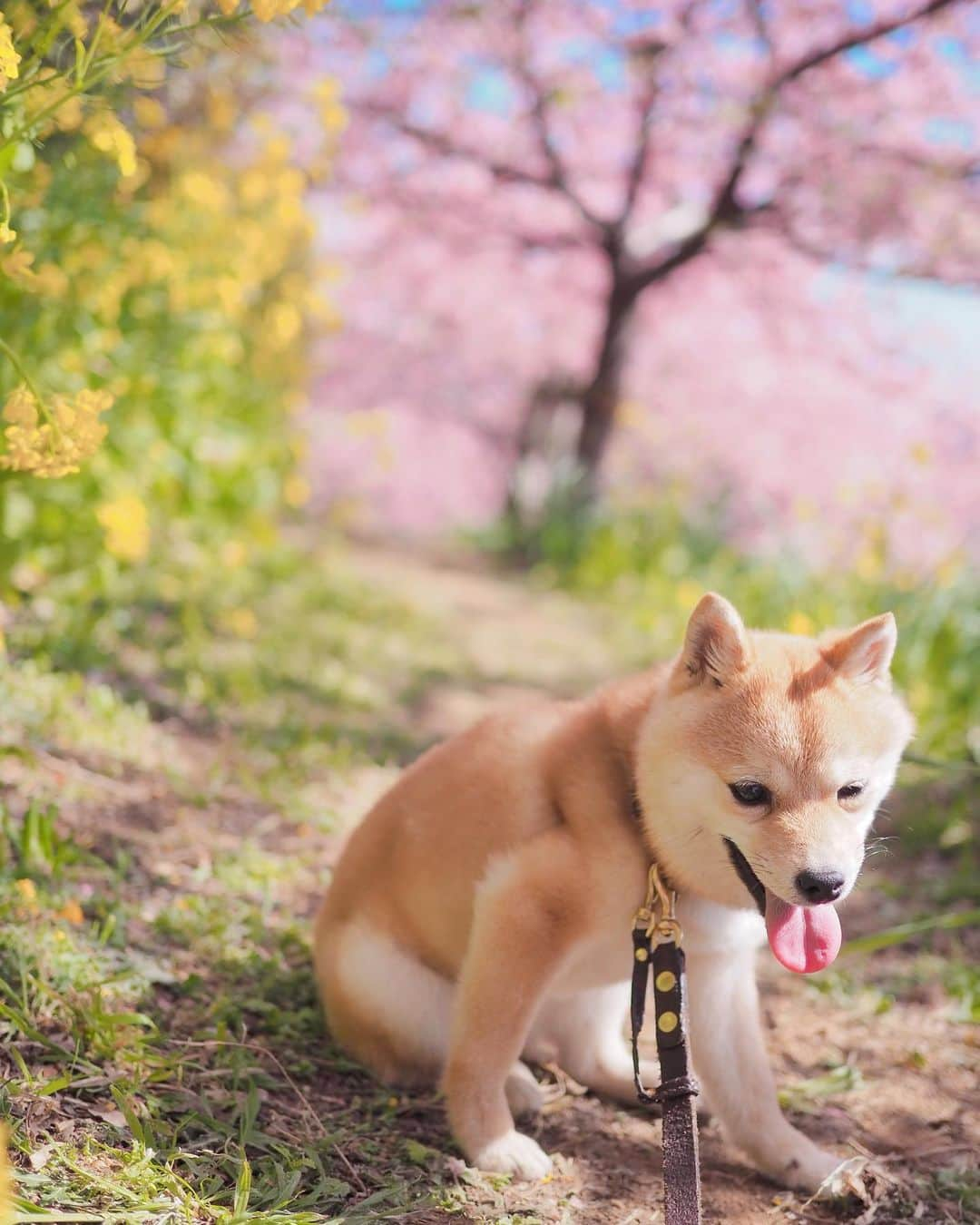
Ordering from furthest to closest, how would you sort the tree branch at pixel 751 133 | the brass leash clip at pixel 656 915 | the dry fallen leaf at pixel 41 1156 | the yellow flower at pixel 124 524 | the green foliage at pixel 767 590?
the tree branch at pixel 751 133, the green foliage at pixel 767 590, the yellow flower at pixel 124 524, the brass leash clip at pixel 656 915, the dry fallen leaf at pixel 41 1156

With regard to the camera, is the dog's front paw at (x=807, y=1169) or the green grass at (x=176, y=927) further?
the dog's front paw at (x=807, y=1169)

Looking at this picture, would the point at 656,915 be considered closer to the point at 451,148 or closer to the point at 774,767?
the point at 774,767

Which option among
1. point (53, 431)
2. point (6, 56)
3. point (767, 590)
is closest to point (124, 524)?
point (53, 431)

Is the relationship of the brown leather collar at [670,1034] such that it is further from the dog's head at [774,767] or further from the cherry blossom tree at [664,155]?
the cherry blossom tree at [664,155]

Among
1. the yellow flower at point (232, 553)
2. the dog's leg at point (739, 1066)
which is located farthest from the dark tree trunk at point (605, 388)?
the dog's leg at point (739, 1066)

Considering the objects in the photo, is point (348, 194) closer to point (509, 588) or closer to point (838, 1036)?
point (509, 588)

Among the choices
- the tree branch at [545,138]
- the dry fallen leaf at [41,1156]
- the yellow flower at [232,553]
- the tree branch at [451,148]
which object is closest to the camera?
the dry fallen leaf at [41,1156]

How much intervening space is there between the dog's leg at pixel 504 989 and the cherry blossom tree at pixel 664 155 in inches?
197

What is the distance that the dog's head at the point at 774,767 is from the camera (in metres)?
1.90

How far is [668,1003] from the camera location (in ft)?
6.75

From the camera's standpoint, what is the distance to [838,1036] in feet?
9.36

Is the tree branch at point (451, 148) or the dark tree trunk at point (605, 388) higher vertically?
the tree branch at point (451, 148)

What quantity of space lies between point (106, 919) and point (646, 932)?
1.30m

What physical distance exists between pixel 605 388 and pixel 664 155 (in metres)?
2.03
